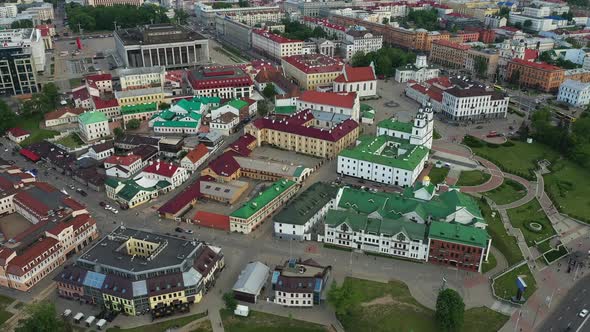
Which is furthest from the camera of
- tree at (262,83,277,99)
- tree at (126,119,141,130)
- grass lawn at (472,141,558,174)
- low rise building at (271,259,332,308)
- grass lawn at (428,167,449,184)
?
tree at (262,83,277,99)

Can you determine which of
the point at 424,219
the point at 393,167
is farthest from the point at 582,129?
the point at 424,219

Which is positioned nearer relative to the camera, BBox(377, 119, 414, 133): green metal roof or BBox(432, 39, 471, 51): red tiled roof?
BBox(377, 119, 414, 133): green metal roof

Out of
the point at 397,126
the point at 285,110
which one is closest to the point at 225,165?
the point at 285,110

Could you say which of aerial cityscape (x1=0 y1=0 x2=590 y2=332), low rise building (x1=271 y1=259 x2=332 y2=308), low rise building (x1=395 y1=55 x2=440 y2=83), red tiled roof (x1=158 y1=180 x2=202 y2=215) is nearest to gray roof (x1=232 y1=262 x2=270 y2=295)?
aerial cityscape (x1=0 y1=0 x2=590 y2=332)

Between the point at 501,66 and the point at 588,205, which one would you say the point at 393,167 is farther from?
the point at 501,66

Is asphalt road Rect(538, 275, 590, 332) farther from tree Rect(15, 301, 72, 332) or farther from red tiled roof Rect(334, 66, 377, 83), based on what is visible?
red tiled roof Rect(334, 66, 377, 83)

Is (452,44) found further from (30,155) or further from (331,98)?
(30,155)

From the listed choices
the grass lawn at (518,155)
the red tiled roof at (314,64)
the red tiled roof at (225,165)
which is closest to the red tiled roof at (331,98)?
the red tiled roof at (314,64)

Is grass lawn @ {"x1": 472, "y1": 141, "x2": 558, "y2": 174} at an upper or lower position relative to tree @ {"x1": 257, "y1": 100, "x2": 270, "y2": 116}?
lower
